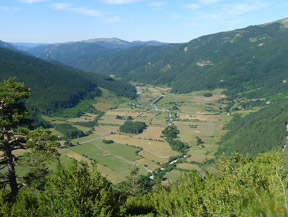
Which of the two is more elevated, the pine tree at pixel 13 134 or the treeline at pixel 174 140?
the pine tree at pixel 13 134

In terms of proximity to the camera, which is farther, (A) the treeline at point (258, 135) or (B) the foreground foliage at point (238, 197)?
(A) the treeline at point (258, 135)

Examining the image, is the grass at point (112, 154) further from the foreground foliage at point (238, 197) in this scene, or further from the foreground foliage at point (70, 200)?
the foreground foliage at point (70, 200)

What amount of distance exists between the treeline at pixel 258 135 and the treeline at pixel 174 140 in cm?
2351

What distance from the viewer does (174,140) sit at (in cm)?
17062

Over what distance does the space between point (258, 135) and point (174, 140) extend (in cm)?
5588

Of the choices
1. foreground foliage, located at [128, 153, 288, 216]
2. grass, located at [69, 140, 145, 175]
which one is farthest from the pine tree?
grass, located at [69, 140, 145, 175]

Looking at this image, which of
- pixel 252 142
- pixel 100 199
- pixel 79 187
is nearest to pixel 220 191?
pixel 100 199

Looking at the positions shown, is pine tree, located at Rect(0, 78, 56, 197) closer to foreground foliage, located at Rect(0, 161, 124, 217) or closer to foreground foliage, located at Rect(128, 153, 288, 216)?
foreground foliage, located at Rect(0, 161, 124, 217)

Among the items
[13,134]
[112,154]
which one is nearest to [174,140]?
[112,154]

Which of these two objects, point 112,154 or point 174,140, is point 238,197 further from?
point 174,140

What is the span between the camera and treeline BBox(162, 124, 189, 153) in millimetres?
158925

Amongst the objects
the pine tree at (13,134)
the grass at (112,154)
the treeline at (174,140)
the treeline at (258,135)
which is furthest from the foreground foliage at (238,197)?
the treeline at (174,140)

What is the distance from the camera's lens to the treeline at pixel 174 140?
15893 cm

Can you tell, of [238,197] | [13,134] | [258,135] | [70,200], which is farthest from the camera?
[258,135]
